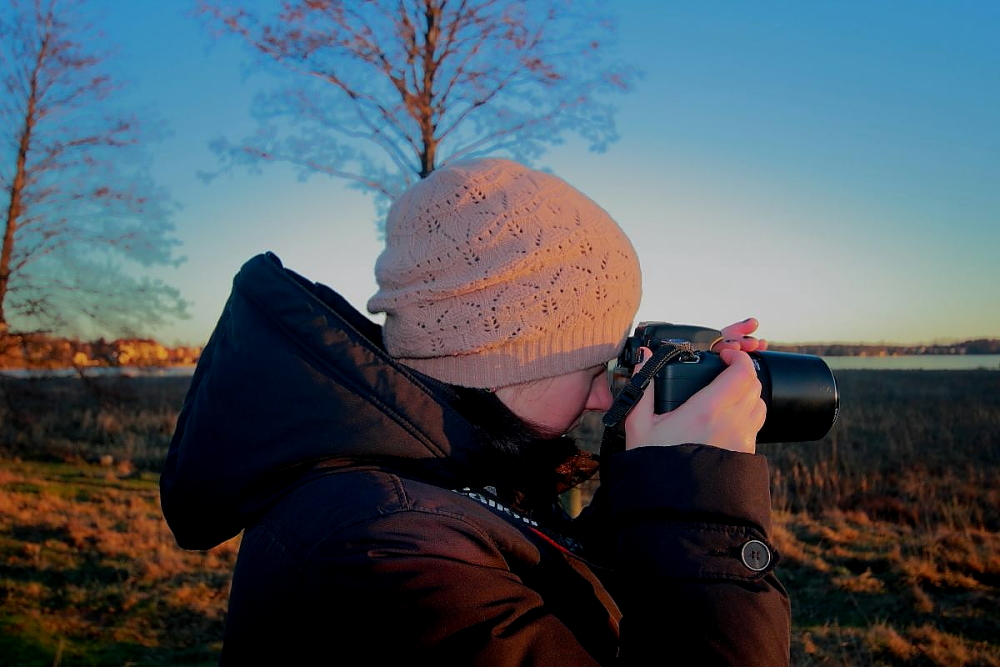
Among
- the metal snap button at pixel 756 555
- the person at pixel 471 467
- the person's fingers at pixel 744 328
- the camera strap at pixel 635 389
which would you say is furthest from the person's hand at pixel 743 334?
the metal snap button at pixel 756 555

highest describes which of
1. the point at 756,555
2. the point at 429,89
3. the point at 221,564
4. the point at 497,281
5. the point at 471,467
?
the point at 429,89

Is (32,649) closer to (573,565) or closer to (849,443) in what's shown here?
(573,565)

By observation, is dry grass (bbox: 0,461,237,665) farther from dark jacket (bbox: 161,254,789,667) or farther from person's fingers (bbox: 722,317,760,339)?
person's fingers (bbox: 722,317,760,339)

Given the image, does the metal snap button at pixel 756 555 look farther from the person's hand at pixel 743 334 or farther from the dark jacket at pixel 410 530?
the person's hand at pixel 743 334

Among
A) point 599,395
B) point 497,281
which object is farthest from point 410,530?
point 599,395

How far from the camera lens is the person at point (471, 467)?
0.87 meters

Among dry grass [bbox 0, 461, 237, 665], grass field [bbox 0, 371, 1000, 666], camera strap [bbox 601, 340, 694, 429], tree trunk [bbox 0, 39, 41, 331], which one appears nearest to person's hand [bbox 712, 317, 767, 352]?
camera strap [bbox 601, 340, 694, 429]

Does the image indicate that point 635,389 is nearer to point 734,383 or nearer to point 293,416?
point 734,383

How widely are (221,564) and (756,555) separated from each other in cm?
520

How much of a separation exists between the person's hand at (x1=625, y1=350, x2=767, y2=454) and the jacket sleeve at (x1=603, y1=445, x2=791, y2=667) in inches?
1.9

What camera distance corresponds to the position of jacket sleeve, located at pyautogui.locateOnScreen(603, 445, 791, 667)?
893 millimetres

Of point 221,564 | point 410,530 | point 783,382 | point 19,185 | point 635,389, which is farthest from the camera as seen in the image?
point 19,185

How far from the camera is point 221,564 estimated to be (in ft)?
17.3

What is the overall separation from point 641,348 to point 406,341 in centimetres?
46
